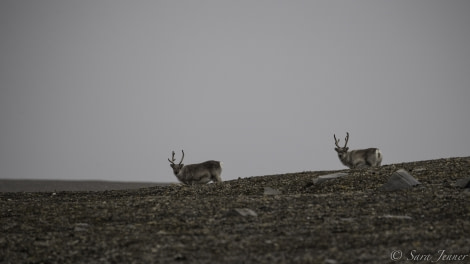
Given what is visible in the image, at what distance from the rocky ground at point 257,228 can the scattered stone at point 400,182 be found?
30 cm

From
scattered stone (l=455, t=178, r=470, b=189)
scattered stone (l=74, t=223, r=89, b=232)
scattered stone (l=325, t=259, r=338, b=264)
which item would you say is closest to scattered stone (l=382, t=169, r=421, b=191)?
scattered stone (l=455, t=178, r=470, b=189)

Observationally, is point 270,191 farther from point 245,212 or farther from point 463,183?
point 463,183

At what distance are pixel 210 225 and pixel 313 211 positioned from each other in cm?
241

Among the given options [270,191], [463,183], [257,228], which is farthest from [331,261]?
[463,183]

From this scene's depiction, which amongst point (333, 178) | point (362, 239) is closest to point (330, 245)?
point (362, 239)

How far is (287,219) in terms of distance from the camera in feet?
40.1

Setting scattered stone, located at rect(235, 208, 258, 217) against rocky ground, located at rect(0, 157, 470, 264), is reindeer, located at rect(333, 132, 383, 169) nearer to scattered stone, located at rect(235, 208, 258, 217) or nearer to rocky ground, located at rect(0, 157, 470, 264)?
rocky ground, located at rect(0, 157, 470, 264)

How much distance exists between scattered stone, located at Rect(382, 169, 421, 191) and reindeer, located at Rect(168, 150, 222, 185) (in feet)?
37.7

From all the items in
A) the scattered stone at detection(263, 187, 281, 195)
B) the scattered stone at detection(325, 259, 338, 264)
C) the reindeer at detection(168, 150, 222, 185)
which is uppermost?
the reindeer at detection(168, 150, 222, 185)

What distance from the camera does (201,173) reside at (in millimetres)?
26359

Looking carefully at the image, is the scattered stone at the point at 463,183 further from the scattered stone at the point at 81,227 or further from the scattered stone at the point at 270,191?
the scattered stone at the point at 81,227

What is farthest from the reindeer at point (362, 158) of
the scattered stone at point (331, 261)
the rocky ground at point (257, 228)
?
the scattered stone at point (331, 261)

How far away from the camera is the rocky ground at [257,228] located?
9906 millimetres

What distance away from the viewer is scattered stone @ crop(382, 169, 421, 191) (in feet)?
50.5
